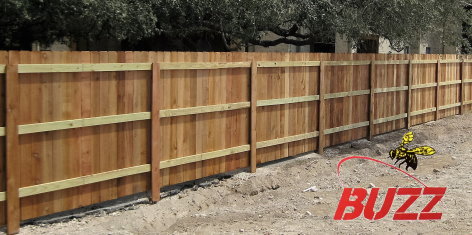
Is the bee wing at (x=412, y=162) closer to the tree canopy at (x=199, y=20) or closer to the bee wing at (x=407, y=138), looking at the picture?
the bee wing at (x=407, y=138)

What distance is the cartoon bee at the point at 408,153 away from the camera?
10539 millimetres

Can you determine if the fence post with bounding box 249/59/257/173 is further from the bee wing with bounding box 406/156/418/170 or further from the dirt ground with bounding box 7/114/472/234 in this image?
the bee wing with bounding box 406/156/418/170

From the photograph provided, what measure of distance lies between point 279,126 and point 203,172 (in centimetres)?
197

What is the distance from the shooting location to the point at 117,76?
21.1 feet

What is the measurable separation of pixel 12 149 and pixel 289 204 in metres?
3.73

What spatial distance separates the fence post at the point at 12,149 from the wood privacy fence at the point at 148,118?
0.01 m

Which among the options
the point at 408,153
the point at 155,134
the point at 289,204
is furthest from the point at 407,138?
the point at 155,134

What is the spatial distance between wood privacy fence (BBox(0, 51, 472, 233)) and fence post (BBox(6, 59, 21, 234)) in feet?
0.03

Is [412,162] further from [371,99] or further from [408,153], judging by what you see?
[371,99]

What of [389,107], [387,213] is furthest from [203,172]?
[389,107]

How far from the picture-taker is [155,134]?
6.86m

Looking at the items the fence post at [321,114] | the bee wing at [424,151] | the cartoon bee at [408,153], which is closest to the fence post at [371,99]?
the cartoon bee at [408,153]

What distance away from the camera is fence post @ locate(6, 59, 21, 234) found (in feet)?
17.6

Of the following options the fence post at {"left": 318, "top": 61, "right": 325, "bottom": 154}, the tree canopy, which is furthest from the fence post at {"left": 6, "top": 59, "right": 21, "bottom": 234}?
the fence post at {"left": 318, "top": 61, "right": 325, "bottom": 154}
